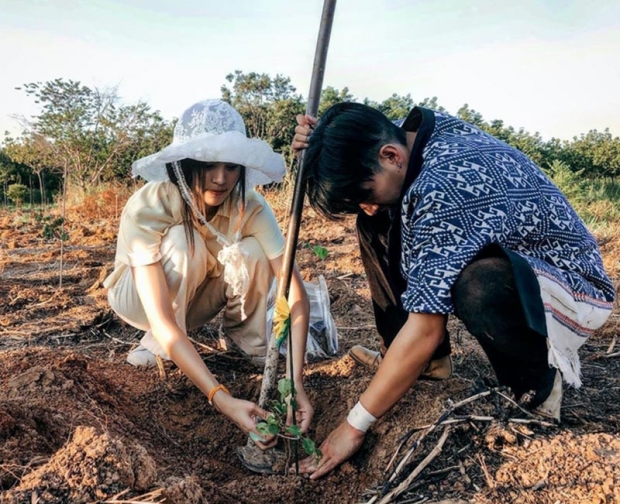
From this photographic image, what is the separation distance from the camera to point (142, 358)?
7.95ft

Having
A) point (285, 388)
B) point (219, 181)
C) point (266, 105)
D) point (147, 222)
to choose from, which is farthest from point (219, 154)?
point (266, 105)

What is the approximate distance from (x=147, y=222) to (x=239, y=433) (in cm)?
91

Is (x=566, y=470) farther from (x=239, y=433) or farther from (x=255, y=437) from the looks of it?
(x=239, y=433)

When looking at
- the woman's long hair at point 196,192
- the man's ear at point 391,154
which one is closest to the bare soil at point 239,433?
the woman's long hair at point 196,192

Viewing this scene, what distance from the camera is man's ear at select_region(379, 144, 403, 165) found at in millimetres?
1541

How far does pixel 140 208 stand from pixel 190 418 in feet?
2.85

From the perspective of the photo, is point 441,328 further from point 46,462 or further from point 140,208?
point 140,208

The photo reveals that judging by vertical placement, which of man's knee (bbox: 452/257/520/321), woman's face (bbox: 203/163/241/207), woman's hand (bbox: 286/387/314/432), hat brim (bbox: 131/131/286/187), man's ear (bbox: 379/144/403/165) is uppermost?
man's ear (bbox: 379/144/403/165)

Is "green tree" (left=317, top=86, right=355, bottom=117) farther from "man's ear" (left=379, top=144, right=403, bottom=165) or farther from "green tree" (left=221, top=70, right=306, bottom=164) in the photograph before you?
"man's ear" (left=379, top=144, right=403, bottom=165)

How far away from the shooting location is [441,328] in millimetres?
1457

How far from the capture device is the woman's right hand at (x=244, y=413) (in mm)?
1641

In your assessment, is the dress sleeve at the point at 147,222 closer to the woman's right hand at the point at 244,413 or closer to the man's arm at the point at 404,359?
the woman's right hand at the point at 244,413

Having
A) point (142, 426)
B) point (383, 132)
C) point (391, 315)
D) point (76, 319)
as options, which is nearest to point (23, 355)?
point (142, 426)

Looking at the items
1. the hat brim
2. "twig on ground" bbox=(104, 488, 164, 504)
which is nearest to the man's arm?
"twig on ground" bbox=(104, 488, 164, 504)
